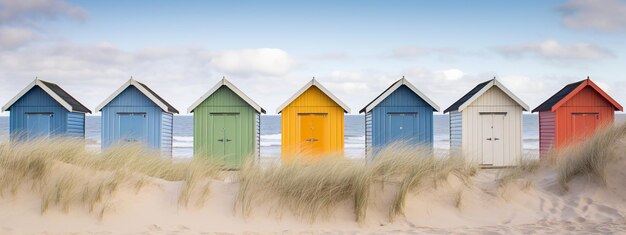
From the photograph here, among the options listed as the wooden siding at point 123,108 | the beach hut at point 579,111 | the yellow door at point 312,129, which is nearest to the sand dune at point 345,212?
the yellow door at point 312,129

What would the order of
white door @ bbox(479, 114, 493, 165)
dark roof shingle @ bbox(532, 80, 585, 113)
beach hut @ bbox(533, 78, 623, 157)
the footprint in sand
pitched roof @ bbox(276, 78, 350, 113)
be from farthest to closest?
1. dark roof shingle @ bbox(532, 80, 585, 113)
2. beach hut @ bbox(533, 78, 623, 157)
3. white door @ bbox(479, 114, 493, 165)
4. pitched roof @ bbox(276, 78, 350, 113)
5. the footprint in sand

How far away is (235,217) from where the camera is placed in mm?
8930

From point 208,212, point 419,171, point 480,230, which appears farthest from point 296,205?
point 480,230

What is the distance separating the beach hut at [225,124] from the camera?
16.6 meters

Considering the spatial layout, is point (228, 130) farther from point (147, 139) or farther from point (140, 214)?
point (140, 214)

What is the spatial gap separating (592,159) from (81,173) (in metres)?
9.05

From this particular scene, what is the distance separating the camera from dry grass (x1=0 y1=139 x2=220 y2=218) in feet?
29.4

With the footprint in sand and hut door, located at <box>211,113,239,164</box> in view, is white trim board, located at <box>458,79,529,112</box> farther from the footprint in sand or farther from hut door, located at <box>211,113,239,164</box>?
the footprint in sand

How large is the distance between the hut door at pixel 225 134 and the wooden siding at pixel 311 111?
143 cm

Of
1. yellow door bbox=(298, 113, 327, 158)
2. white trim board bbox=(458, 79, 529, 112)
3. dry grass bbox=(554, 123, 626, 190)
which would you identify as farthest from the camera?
white trim board bbox=(458, 79, 529, 112)

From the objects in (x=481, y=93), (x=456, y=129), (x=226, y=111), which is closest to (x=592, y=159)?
(x=481, y=93)

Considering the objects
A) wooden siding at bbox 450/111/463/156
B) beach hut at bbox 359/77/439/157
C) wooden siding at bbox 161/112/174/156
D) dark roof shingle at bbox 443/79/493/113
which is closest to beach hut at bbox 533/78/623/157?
dark roof shingle at bbox 443/79/493/113

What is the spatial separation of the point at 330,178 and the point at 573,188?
475cm

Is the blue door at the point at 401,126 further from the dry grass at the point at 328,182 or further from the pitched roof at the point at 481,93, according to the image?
the dry grass at the point at 328,182
